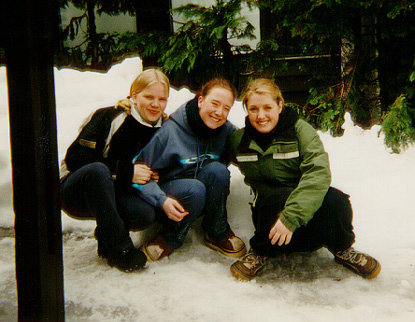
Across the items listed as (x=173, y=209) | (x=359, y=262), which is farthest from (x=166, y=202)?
(x=359, y=262)

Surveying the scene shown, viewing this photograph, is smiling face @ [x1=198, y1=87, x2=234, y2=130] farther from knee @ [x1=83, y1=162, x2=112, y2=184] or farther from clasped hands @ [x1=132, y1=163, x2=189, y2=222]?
knee @ [x1=83, y1=162, x2=112, y2=184]

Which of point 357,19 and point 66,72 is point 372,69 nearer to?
point 357,19

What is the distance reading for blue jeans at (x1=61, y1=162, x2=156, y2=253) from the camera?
248 cm

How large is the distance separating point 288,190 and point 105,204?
101cm

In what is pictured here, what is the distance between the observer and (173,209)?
2535mm

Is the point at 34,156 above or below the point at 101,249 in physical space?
above

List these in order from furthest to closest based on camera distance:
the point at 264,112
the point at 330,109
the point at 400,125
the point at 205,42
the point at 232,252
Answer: the point at 205,42 → the point at 330,109 → the point at 400,125 → the point at 232,252 → the point at 264,112

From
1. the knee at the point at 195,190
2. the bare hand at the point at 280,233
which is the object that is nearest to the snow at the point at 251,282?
the bare hand at the point at 280,233

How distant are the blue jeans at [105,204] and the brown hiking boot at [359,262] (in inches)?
43.6

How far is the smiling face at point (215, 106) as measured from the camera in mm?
2643

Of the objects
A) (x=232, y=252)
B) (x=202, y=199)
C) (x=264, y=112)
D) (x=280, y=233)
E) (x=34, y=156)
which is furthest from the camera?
(x=232, y=252)

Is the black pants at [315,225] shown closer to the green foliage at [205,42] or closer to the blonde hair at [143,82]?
the blonde hair at [143,82]

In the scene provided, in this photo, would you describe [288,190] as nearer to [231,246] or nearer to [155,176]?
[231,246]

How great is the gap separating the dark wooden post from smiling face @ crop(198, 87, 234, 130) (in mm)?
1235
